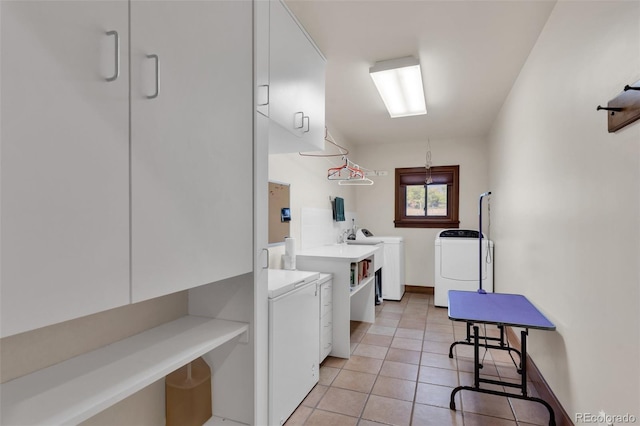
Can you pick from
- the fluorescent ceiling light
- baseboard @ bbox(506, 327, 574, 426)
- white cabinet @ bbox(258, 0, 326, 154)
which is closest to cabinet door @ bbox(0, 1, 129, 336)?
white cabinet @ bbox(258, 0, 326, 154)

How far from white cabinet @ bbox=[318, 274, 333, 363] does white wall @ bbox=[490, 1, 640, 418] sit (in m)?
1.55

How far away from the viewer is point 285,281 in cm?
199

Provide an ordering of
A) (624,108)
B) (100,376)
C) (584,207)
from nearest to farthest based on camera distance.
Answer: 1. (100,376)
2. (624,108)
3. (584,207)

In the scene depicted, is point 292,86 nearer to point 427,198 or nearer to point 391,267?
point 391,267

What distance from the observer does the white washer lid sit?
1.76 m

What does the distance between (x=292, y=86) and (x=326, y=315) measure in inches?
70.8

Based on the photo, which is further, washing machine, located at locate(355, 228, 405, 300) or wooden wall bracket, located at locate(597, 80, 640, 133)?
washing machine, located at locate(355, 228, 405, 300)

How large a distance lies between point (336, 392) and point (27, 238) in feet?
7.01

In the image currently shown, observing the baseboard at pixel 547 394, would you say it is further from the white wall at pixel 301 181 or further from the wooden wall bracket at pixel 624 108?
the white wall at pixel 301 181

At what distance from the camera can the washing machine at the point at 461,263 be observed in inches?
168

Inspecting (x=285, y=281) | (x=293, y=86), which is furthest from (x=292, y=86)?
(x=285, y=281)

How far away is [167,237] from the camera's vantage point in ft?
3.47

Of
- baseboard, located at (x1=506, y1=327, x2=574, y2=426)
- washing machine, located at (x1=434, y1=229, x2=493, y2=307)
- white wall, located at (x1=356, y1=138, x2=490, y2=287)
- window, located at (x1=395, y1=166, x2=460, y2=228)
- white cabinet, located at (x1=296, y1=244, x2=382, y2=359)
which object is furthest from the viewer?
window, located at (x1=395, y1=166, x2=460, y2=228)

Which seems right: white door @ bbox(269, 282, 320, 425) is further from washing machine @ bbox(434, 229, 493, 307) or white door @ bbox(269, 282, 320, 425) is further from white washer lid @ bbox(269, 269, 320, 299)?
washing machine @ bbox(434, 229, 493, 307)
